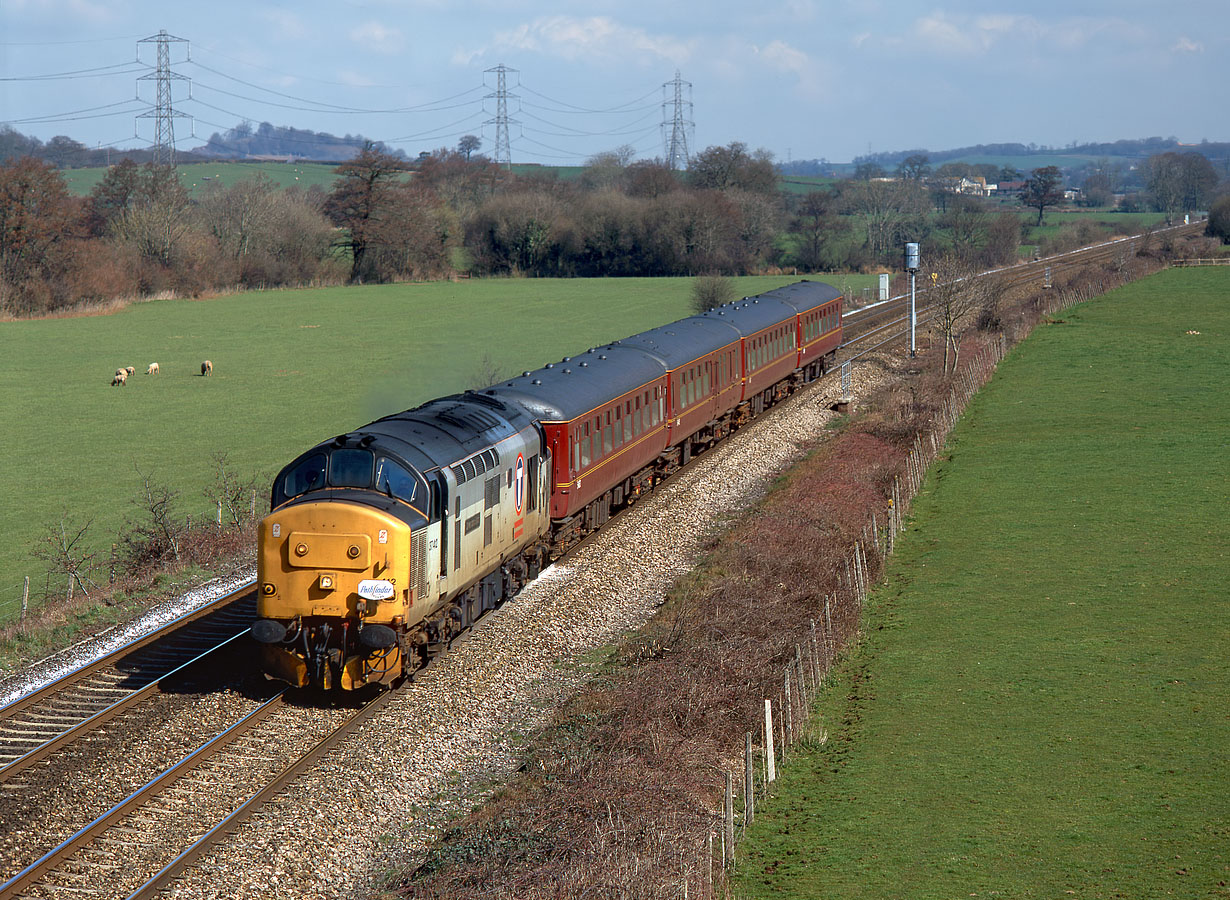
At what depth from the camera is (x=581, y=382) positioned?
1107 inches

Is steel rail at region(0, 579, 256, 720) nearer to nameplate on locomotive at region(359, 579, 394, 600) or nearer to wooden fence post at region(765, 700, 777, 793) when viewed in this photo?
nameplate on locomotive at region(359, 579, 394, 600)

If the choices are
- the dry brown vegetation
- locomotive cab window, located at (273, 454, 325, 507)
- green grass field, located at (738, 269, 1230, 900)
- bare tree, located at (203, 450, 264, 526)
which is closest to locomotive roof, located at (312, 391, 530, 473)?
locomotive cab window, located at (273, 454, 325, 507)

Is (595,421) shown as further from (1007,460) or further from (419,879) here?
(1007,460)

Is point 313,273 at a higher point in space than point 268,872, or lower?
higher

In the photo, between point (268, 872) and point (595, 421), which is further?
point (595, 421)

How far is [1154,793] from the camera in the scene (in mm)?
16531

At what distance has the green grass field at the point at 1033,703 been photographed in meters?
14.6

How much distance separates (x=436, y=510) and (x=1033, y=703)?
10.5 m

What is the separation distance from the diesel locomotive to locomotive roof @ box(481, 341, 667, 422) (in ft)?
0.17

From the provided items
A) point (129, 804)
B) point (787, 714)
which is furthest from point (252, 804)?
point (787, 714)

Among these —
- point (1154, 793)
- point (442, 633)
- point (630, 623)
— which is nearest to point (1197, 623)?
point (1154, 793)

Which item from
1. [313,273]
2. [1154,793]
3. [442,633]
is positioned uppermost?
[313,273]

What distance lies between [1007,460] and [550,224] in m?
95.7

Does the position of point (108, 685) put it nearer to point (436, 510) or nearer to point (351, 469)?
point (351, 469)
